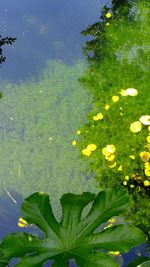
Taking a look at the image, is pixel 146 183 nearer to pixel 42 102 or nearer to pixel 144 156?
pixel 144 156

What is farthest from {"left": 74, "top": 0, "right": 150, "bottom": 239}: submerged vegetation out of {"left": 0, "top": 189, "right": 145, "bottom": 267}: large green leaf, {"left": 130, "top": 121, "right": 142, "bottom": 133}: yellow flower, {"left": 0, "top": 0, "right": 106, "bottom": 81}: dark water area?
{"left": 0, "top": 189, "right": 145, "bottom": 267}: large green leaf

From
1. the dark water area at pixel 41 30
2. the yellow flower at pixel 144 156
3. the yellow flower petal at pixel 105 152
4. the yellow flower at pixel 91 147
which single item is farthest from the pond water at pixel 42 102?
the yellow flower at pixel 144 156

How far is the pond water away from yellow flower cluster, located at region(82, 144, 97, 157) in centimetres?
8

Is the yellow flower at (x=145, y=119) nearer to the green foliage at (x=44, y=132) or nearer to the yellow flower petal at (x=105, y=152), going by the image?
the yellow flower petal at (x=105, y=152)

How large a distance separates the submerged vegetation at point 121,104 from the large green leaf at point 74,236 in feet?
7.47

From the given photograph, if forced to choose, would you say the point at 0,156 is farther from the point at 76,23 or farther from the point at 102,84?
the point at 76,23

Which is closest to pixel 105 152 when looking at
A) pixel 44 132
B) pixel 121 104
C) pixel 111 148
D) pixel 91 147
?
pixel 111 148

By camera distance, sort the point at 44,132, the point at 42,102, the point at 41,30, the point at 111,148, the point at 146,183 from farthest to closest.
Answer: the point at 41,30, the point at 42,102, the point at 44,132, the point at 111,148, the point at 146,183

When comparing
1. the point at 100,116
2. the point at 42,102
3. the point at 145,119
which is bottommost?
the point at 145,119

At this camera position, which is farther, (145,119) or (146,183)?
(145,119)

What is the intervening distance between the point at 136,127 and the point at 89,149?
0.54 meters

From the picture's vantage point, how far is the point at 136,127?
4.26m

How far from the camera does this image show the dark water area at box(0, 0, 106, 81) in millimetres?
6050

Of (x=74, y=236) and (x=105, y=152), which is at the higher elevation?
(x=105, y=152)
